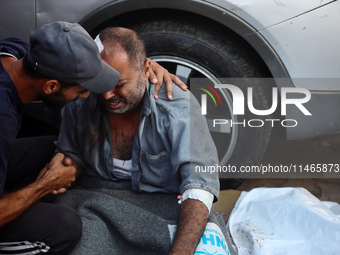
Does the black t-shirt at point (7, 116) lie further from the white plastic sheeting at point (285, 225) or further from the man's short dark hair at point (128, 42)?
the white plastic sheeting at point (285, 225)

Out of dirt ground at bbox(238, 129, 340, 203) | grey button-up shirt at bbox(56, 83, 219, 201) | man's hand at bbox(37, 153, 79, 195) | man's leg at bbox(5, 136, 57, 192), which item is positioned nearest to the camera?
grey button-up shirt at bbox(56, 83, 219, 201)

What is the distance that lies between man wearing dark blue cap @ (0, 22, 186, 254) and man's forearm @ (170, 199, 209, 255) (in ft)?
1.65

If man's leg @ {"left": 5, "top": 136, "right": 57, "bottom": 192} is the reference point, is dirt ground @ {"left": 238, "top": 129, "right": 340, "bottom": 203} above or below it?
above

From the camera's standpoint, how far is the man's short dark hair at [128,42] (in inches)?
83.7

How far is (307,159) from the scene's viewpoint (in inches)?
132

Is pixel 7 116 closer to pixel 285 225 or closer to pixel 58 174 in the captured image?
pixel 58 174

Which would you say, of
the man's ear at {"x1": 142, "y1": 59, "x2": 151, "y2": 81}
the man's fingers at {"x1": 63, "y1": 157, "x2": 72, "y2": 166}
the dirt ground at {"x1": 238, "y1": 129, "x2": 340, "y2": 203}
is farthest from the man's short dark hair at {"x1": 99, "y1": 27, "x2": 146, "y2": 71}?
the dirt ground at {"x1": 238, "y1": 129, "x2": 340, "y2": 203}

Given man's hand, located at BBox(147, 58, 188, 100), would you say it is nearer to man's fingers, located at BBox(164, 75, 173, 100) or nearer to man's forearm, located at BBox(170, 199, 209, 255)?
man's fingers, located at BBox(164, 75, 173, 100)

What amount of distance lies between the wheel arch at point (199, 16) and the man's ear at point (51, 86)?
80 cm

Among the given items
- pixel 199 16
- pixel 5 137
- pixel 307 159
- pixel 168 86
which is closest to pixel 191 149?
pixel 168 86

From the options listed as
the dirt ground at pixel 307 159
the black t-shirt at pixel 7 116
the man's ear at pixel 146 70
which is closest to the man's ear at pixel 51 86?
the black t-shirt at pixel 7 116

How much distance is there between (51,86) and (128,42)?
48 cm

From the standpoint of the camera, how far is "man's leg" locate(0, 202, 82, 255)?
1.90 metres

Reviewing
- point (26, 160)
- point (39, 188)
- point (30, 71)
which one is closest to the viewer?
point (30, 71)
